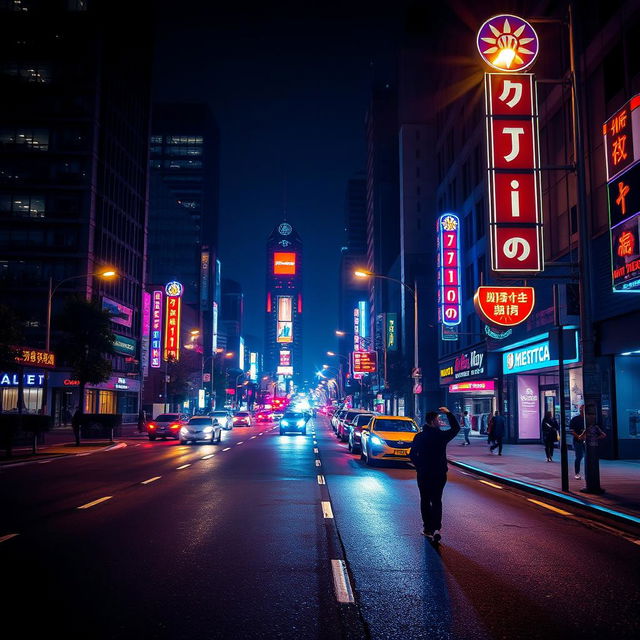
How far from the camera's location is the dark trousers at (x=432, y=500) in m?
9.16

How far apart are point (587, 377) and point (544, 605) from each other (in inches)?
361

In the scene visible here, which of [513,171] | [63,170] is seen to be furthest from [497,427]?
[63,170]

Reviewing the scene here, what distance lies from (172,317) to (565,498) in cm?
7554

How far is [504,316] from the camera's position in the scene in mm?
28203

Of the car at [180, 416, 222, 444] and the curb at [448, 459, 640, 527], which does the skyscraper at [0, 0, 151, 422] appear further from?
the curb at [448, 459, 640, 527]

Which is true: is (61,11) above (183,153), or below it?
below

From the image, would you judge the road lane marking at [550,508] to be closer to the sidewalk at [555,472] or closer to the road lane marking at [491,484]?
the sidewalk at [555,472]

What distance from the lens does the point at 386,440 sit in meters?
21.5

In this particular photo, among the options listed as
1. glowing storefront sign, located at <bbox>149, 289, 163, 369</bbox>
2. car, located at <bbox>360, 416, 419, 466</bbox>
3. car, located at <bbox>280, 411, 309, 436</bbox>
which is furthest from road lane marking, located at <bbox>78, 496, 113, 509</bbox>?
glowing storefront sign, located at <bbox>149, 289, 163, 369</bbox>

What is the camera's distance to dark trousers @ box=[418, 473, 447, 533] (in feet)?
30.1

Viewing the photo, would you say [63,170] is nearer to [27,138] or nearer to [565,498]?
[27,138]

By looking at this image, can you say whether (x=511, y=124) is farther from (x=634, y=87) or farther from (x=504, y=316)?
(x=504, y=316)

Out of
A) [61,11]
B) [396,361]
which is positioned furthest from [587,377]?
[61,11]

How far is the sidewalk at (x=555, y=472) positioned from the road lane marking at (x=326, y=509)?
503cm
